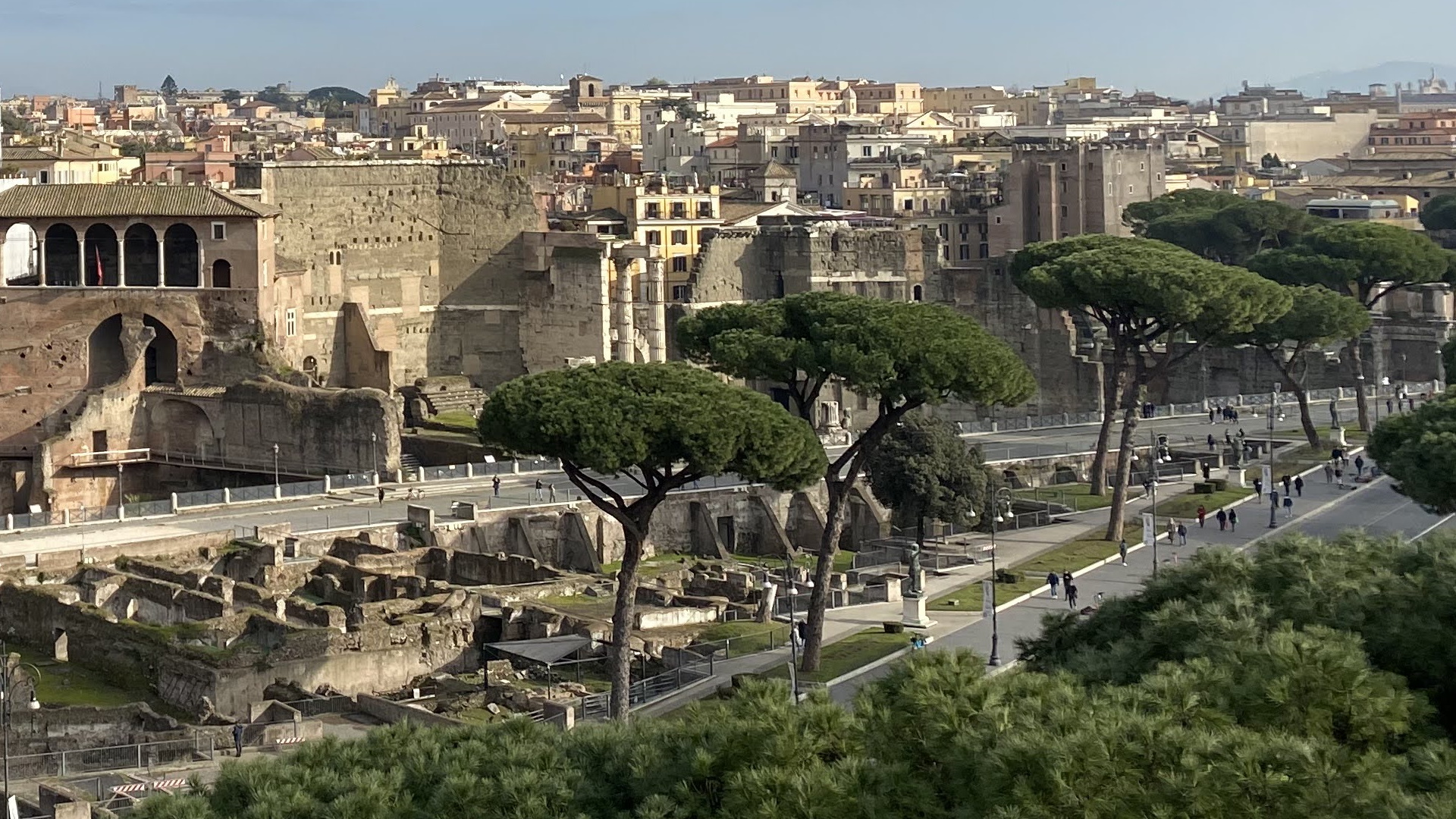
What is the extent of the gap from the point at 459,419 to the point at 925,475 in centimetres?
1917

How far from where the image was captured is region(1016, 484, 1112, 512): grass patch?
59312mm

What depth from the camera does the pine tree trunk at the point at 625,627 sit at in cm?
3856

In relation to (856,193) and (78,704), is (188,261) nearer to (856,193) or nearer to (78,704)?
(78,704)

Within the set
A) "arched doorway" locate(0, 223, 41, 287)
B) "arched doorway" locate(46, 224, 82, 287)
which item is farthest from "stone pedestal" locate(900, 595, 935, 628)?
"arched doorway" locate(0, 223, 41, 287)

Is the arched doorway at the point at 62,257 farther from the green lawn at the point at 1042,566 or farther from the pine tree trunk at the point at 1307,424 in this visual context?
the pine tree trunk at the point at 1307,424

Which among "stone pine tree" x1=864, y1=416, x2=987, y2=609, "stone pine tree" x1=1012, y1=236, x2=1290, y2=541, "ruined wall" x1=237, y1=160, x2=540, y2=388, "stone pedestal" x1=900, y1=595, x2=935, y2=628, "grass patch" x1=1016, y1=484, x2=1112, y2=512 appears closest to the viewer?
"stone pedestal" x1=900, y1=595, x2=935, y2=628

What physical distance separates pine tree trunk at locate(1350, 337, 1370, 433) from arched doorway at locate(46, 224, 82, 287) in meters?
34.1

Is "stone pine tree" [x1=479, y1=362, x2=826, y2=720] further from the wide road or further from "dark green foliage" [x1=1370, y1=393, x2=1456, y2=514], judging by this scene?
"dark green foliage" [x1=1370, y1=393, x2=1456, y2=514]

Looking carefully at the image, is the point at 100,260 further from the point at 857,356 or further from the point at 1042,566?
the point at 857,356

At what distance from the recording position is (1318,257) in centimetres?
7981

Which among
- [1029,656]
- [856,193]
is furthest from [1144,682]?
[856,193]

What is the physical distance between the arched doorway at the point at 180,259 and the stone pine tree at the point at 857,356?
24.6 m

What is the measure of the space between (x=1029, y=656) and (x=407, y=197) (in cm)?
4729

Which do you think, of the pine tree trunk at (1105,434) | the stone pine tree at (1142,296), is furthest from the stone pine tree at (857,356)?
the pine tree trunk at (1105,434)
